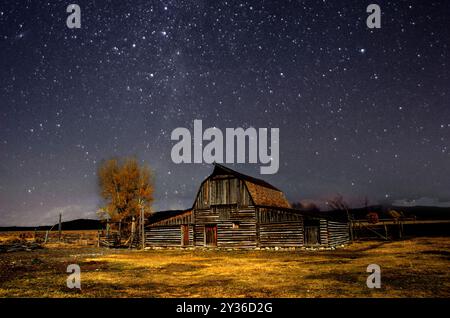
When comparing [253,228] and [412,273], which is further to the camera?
[253,228]

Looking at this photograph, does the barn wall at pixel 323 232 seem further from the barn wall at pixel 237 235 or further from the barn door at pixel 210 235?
the barn door at pixel 210 235

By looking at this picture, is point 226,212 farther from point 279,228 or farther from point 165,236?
point 165,236

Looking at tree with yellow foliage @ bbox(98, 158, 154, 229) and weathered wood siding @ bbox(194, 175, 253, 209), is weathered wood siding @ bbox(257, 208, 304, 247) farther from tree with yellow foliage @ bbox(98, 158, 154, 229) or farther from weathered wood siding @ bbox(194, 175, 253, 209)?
tree with yellow foliage @ bbox(98, 158, 154, 229)

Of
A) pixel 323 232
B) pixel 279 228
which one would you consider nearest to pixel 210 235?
pixel 279 228

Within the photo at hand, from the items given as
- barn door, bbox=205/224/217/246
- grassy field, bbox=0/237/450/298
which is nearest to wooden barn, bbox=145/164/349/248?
barn door, bbox=205/224/217/246

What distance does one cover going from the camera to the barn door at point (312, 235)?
2869cm

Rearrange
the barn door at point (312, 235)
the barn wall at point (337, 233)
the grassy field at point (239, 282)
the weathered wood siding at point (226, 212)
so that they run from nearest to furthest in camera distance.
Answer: the grassy field at point (239, 282)
the barn door at point (312, 235)
the barn wall at point (337, 233)
the weathered wood siding at point (226, 212)

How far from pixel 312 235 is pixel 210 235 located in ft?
33.0

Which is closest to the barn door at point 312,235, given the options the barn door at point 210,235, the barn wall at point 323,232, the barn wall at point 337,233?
the barn wall at point 323,232
